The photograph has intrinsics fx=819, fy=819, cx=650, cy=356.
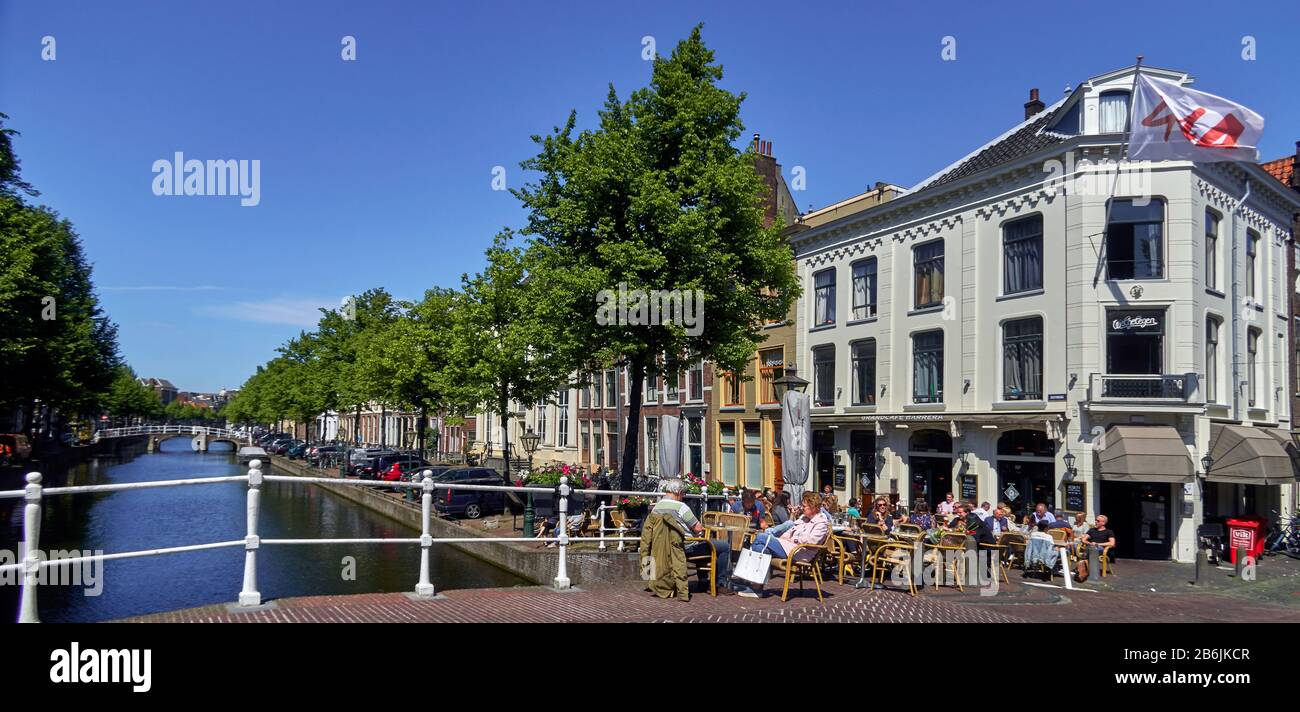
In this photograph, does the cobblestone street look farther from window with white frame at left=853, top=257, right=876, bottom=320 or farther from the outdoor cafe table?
window with white frame at left=853, top=257, right=876, bottom=320

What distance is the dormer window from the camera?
20.1 metres

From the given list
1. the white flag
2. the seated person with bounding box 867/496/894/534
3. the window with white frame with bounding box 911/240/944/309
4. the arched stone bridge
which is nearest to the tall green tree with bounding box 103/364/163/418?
the arched stone bridge

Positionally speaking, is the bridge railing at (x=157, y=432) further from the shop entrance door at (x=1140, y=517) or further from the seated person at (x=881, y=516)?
the shop entrance door at (x=1140, y=517)

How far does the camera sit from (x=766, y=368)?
100 feet

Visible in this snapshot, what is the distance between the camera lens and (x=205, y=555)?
20125mm

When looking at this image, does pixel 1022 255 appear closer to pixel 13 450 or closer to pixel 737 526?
pixel 737 526

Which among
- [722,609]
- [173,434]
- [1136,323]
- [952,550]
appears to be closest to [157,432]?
[173,434]

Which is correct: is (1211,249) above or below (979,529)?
above

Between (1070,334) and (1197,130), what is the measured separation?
502cm

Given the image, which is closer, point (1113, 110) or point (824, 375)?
point (1113, 110)

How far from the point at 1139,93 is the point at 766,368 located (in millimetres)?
15566

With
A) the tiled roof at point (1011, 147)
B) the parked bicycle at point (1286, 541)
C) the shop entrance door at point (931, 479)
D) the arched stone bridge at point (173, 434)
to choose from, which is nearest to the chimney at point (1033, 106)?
the tiled roof at point (1011, 147)
